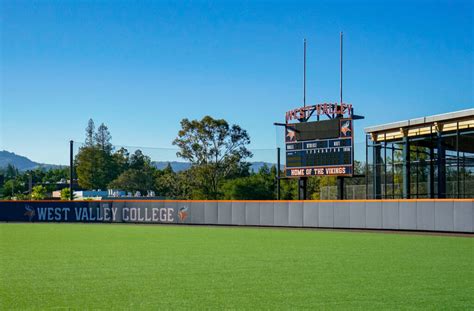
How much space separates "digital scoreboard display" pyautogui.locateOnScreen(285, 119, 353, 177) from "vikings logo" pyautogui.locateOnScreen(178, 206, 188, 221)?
5956 mm

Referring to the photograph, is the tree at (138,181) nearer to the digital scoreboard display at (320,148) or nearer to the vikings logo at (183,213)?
the vikings logo at (183,213)

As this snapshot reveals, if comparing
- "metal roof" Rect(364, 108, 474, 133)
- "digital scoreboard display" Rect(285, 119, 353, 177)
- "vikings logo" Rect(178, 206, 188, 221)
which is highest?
"metal roof" Rect(364, 108, 474, 133)

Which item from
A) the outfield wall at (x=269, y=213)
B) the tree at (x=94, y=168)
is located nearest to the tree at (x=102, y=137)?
the tree at (x=94, y=168)

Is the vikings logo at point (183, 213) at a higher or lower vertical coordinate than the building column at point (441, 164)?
lower

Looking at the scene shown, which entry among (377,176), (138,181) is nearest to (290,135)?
(377,176)

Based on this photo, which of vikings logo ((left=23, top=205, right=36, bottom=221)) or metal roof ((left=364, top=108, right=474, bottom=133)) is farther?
vikings logo ((left=23, top=205, right=36, bottom=221))

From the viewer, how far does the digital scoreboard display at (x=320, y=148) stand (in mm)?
28703

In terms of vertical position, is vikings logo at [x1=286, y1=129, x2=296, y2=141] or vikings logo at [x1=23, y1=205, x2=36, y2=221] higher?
vikings logo at [x1=286, y1=129, x2=296, y2=141]

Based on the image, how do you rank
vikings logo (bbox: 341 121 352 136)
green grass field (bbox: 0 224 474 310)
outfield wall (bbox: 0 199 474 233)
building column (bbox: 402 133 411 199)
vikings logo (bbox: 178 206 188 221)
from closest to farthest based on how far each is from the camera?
green grass field (bbox: 0 224 474 310), outfield wall (bbox: 0 199 474 233), vikings logo (bbox: 341 121 352 136), building column (bbox: 402 133 411 199), vikings logo (bbox: 178 206 188 221)

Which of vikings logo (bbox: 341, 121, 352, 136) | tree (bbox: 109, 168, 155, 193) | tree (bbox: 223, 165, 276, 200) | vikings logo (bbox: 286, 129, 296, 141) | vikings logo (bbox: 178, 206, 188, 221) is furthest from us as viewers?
tree (bbox: 109, 168, 155, 193)

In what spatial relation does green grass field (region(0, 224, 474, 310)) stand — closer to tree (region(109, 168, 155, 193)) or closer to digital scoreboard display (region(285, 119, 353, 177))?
digital scoreboard display (region(285, 119, 353, 177))

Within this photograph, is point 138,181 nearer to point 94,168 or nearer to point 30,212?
point 30,212

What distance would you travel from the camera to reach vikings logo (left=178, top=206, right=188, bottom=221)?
33.7 metres

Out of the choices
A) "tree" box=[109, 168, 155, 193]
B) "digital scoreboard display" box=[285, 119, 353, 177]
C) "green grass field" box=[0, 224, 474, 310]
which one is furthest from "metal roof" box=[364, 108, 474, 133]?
"tree" box=[109, 168, 155, 193]
